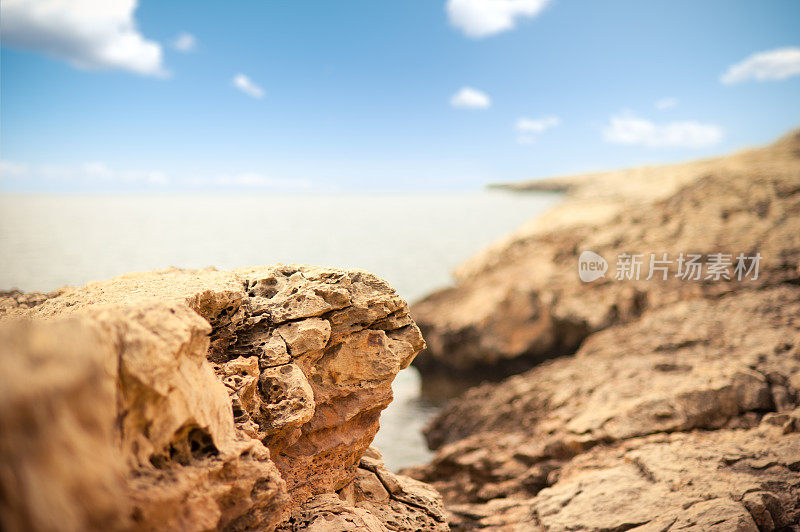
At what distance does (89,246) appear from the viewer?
20078mm

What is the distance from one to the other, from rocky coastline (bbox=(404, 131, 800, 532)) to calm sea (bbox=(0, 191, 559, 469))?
3.46 meters

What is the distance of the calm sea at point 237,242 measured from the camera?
15.5 metres

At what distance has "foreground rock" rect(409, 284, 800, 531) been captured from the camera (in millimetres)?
5684

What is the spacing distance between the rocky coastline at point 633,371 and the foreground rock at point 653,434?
0.03 m

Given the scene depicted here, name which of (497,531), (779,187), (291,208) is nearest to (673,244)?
(779,187)

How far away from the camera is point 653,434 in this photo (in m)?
7.37

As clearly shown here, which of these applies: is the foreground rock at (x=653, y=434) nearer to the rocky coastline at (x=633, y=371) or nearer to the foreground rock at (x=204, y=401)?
the rocky coastline at (x=633, y=371)
